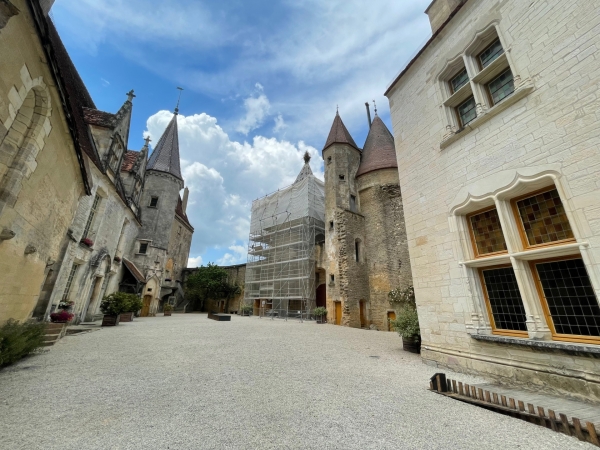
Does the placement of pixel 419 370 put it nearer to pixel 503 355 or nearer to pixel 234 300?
pixel 503 355

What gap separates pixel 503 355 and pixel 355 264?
41.7 feet

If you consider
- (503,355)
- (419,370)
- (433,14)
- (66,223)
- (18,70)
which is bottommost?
(419,370)

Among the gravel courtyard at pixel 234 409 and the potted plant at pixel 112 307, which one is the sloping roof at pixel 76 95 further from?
the potted plant at pixel 112 307

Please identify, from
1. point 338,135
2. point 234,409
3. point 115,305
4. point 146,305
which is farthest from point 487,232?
point 146,305

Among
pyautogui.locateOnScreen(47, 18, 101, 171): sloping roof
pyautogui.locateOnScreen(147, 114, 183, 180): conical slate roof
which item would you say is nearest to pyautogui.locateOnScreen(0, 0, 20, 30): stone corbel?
pyautogui.locateOnScreen(47, 18, 101, 171): sloping roof

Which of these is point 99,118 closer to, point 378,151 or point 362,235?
point 362,235

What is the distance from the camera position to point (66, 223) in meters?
6.81

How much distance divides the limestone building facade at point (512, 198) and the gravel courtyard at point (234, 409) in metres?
1.21

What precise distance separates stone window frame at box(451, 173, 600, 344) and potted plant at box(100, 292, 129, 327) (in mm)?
12552

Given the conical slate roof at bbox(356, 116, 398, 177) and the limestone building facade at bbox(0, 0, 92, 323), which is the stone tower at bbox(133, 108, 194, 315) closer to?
the limestone building facade at bbox(0, 0, 92, 323)


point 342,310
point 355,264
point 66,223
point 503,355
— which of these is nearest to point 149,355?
point 66,223

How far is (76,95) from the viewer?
8.16 meters

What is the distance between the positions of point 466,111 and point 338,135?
1563cm

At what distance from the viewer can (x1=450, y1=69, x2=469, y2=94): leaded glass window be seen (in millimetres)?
5832
